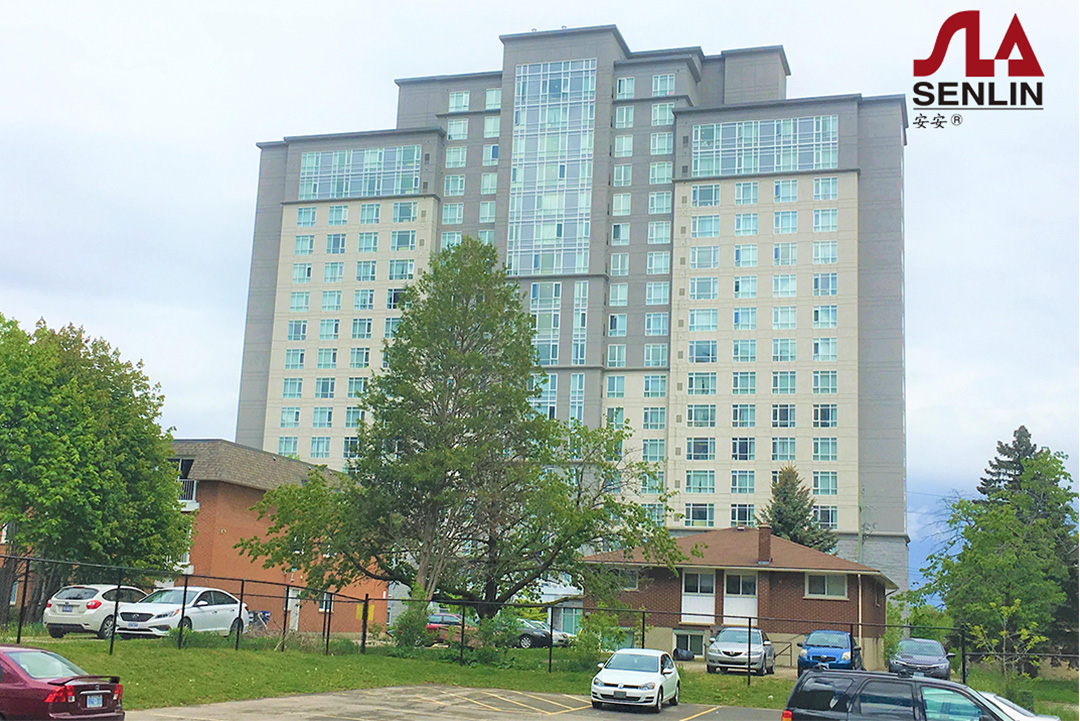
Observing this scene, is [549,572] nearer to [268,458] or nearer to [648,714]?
[648,714]

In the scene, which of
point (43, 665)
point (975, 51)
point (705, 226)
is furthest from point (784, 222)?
point (43, 665)

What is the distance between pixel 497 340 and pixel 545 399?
54751 mm

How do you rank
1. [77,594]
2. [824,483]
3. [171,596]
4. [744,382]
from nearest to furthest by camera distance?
[171,596], [77,594], [824,483], [744,382]

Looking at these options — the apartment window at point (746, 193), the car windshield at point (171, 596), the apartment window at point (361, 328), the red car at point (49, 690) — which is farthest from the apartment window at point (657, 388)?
the red car at point (49, 690)

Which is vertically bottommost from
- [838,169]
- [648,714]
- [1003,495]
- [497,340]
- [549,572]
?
[648,714]

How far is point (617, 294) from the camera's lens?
324ft

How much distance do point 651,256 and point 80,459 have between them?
209 feet

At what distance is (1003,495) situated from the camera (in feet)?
176

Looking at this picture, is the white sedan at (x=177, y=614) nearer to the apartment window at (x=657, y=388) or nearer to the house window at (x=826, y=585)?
the house window at (x=826, y=585)

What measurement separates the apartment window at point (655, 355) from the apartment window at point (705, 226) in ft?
35.1

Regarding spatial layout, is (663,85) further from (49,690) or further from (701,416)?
(49,690)

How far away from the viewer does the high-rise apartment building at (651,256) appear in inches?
3602

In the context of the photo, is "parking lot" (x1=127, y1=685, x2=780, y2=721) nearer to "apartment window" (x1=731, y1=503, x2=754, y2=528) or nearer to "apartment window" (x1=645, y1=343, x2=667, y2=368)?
"apartment window" (x1=731, y1=503, x2=754, y2=528)

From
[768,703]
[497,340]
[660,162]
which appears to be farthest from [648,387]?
[768,703]
